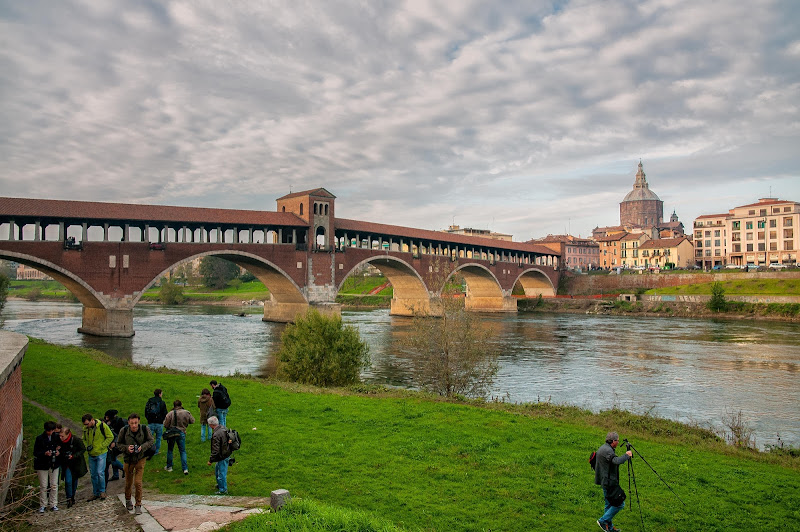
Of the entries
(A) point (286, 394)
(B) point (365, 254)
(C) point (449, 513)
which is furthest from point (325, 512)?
(B) point (365, 254)

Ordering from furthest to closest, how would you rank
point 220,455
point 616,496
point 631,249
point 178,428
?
point 631,249
point 178,428
point 220,455
point 616,496

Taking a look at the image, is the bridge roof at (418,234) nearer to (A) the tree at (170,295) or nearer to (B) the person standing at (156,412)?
(A) the tree at (170,295)

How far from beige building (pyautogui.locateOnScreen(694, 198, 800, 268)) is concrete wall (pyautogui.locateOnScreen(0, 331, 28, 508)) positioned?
86.4 metres

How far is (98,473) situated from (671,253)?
320 ft

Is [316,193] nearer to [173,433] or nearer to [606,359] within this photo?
[606,359]

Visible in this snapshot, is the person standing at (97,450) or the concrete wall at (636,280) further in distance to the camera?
the concrete wall at (636,280)

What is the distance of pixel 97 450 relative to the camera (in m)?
8.38

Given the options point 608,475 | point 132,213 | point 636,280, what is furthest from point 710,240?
point 608,475

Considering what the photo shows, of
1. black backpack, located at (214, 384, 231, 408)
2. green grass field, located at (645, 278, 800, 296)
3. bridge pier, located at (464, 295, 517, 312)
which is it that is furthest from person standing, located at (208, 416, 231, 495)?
bridge pier, located at (464, 295, 517, 312)

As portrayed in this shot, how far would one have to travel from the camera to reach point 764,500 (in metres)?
8.81

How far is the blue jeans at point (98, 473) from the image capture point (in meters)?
8.31

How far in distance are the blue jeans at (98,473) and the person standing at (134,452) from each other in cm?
46

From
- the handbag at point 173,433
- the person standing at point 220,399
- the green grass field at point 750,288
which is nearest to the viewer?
the handbag at point 173,433

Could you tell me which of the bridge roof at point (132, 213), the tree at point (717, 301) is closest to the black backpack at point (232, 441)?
the bridge roof at point (132, 213)
